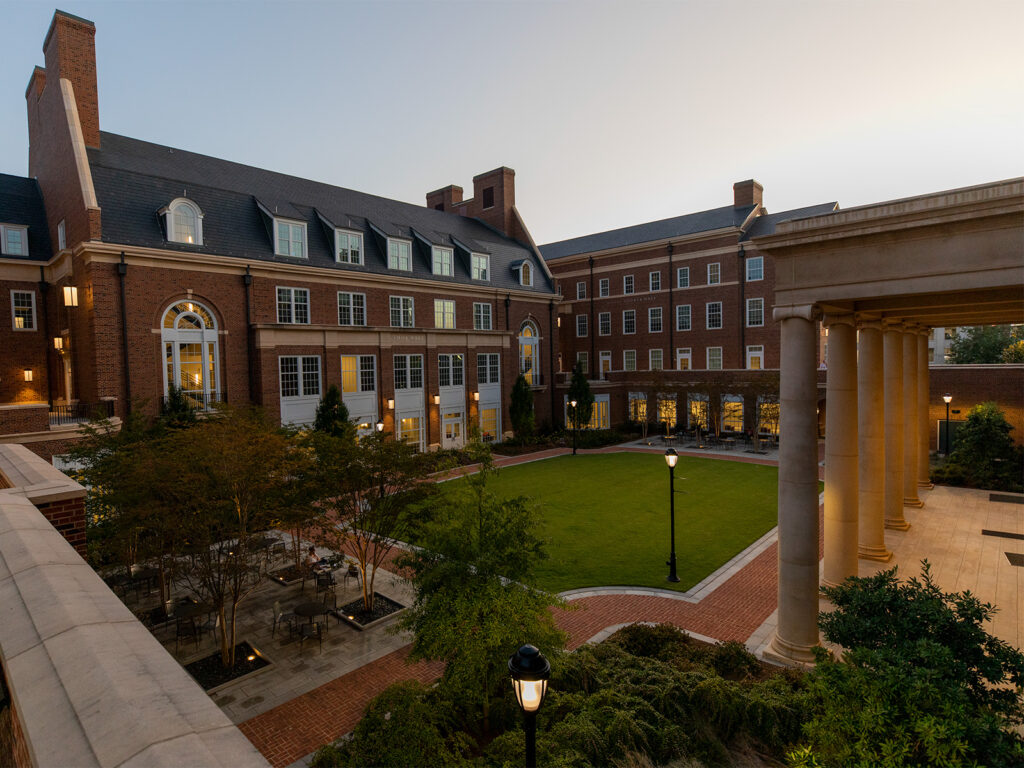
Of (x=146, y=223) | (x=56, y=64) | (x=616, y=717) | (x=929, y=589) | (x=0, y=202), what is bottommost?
(x=616, y=717)

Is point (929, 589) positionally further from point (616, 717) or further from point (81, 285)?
point (81, 285)

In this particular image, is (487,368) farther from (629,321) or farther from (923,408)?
(923,408)

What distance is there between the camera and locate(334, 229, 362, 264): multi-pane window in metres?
31.9

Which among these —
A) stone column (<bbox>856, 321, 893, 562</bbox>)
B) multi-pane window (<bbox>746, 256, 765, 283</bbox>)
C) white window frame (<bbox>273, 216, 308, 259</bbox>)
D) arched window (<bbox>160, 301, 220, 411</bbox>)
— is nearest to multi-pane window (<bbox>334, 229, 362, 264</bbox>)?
white window frame (<bbox>273, 216, 308, 259</bbox>)

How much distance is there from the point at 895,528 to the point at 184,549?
2044cm

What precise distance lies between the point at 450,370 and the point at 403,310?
5.11m

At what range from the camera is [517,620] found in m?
8.23

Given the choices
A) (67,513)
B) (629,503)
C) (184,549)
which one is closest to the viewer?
(67,513)

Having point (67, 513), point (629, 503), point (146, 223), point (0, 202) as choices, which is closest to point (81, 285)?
point (146, 223)

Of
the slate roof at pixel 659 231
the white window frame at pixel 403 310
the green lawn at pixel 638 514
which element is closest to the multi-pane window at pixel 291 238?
the white window frame at pixel 403 310

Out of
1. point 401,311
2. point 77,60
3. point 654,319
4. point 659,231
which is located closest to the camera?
point 77,60

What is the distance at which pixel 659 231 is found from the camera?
163 feet

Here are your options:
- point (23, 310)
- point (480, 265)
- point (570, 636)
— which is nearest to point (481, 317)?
point (480, 265)

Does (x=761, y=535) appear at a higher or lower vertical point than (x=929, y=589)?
lower
